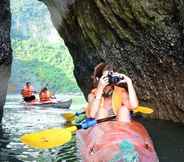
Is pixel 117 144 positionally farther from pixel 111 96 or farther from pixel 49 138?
pixel 49 138

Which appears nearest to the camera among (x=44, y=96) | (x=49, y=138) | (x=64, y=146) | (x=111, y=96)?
(x=111, y=96)

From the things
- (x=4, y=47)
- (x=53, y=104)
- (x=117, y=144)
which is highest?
(x=4, y=47)

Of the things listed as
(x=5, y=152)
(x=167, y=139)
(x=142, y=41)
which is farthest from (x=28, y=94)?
(x=5, y=152)

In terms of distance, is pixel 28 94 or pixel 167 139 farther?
pixel 28 94

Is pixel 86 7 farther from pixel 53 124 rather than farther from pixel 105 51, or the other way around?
pixel 53 124

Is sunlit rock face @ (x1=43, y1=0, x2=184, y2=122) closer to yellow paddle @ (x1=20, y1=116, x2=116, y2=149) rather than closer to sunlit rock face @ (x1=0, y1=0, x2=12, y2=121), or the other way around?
sunlit rock face @ (x1=0, y1=0, x2=12, y2=121)

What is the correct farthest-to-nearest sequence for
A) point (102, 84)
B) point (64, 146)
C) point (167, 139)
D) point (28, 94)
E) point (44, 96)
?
point (28, 94) → point (44, 96) → point (167, 139) → point (64, 146) → point (102, 84)

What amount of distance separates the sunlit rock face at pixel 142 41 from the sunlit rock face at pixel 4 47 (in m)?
3.23

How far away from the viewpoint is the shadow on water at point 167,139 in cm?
1082

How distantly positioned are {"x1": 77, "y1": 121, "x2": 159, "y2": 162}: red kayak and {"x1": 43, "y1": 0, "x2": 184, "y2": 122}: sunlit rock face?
6.94 m

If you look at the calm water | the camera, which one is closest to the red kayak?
the camera

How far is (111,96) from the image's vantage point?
28.9 feet

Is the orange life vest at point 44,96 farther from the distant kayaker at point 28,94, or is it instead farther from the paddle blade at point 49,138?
the paddle blade at point 49,138

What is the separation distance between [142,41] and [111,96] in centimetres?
824
